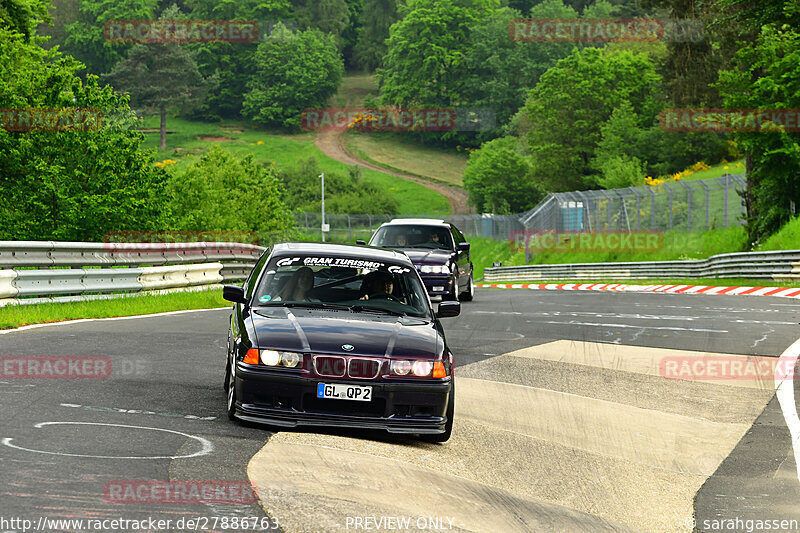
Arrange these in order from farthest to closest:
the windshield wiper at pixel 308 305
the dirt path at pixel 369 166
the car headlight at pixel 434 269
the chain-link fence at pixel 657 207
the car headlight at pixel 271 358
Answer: the dirt path at pixel 369 166 < the chain-link fence at pixel 657 207 < the car headlight at pixel 434 269 < the windshield wiper at pixel 308 305 < the car headlight at pixel 271 358

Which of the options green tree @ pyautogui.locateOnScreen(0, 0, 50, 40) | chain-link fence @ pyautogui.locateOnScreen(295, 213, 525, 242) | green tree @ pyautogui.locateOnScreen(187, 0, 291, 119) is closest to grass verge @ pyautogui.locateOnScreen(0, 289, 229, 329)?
green tree @ pyautogui.locateOnScreen(0, 0, 50, 40)

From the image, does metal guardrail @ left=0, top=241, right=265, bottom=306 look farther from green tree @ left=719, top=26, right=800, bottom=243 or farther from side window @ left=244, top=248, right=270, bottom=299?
green tree @ left=719, top=26, right=800, bottom=243

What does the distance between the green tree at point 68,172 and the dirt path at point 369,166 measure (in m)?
73.2

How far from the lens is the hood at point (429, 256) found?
19734mm

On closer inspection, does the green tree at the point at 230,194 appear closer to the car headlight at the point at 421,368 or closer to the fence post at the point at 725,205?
the fence post at the point at 725,205

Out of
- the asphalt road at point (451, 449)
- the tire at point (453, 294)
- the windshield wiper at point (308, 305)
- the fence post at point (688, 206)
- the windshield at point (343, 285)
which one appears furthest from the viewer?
the fence post at point (688, 206)

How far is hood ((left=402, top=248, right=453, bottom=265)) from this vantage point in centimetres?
1973

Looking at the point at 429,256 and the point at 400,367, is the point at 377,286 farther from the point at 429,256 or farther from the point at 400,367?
the point at 429,256

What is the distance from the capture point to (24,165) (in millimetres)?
40344

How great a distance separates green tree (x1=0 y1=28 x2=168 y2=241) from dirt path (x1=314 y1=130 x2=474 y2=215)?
73.2 metres

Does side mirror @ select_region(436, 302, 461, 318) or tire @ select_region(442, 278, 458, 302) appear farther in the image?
tire @ select_region(442, 278, 458, 302)

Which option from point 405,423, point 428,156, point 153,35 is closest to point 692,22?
point 405,423

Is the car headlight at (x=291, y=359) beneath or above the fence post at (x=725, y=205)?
above

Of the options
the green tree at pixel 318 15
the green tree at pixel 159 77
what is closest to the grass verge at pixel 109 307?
the green tree at pixel 159 77
